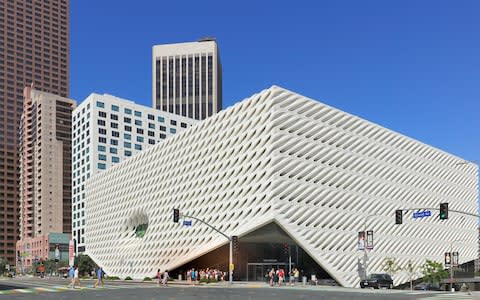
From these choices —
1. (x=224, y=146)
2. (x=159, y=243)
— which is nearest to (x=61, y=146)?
(x=159, y=243)

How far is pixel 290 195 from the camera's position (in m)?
63.3

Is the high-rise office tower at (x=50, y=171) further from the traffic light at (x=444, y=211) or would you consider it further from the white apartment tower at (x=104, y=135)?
the traffic light at (x=444, y=211)

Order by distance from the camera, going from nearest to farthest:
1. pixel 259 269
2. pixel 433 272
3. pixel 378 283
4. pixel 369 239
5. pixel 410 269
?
pixel 378 283 → pixel 369 239 → pixel 259 269 → pixel 410 269 → pixel 433 272

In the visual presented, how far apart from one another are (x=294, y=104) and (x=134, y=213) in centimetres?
4450

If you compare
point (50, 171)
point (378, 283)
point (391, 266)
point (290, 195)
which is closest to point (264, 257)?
point (290, 195)

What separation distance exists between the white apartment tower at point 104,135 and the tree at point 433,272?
296 feet

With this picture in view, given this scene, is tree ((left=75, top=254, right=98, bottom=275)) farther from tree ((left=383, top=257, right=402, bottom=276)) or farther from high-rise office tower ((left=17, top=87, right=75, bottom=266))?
tree ((left=383, top=257, right=402, bottom=276))

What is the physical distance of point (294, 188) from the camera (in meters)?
64.1

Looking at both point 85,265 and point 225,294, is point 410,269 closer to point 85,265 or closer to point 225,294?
point 225,294

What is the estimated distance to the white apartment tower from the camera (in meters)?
146

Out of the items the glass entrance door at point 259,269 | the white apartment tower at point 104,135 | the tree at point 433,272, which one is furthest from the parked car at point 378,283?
the white apartment tower at point 104,135

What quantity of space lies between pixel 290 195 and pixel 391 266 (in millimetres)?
21830

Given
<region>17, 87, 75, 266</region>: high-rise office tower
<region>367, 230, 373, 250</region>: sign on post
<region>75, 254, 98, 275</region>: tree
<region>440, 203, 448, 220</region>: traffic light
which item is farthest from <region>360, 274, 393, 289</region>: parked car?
<region>17, 87, 75, 266</region>: high-rise office tower

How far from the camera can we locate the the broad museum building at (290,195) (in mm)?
64438
